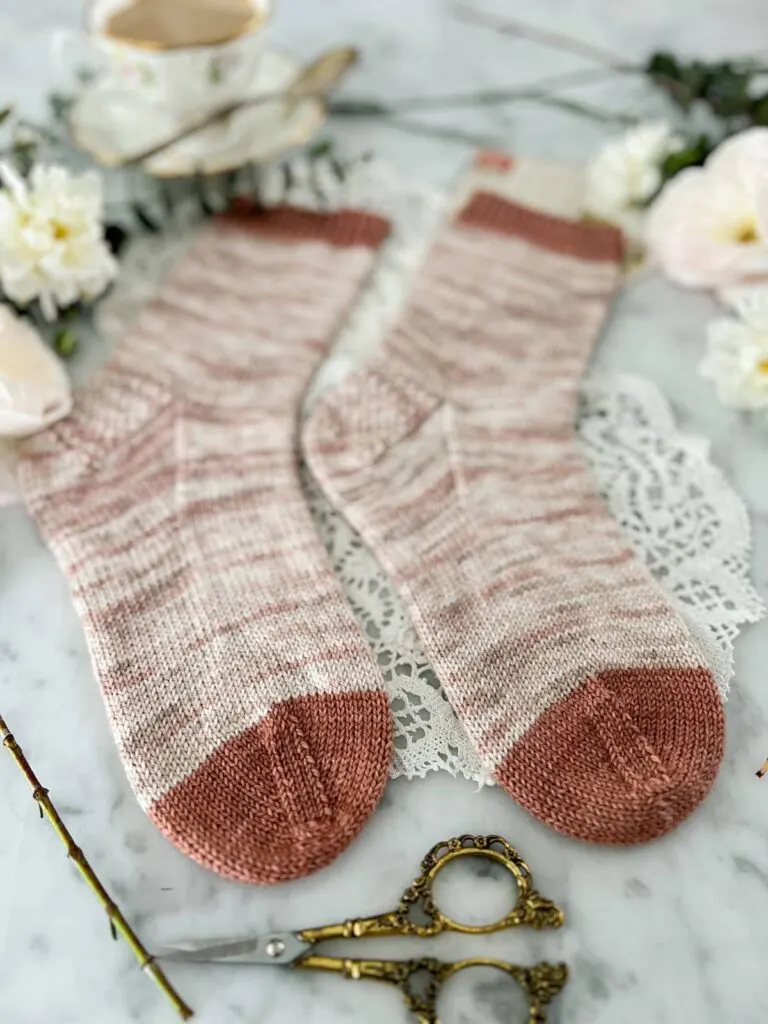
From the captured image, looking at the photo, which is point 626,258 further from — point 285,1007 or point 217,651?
point 285,1007

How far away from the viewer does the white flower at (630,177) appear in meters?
1.14

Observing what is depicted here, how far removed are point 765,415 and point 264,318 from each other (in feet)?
1.73

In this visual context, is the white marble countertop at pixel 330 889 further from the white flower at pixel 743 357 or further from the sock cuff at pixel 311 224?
the sock cuff at pixel 311 224

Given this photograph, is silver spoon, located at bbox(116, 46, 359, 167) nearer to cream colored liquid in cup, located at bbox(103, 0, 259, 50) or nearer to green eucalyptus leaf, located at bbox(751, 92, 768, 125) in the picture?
cream colored liquid in cup, located at bbox(103, 0, 259, 50)

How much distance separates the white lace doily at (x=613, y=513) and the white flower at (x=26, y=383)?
146mm

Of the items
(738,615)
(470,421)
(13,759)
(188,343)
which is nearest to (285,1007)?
(13,759)

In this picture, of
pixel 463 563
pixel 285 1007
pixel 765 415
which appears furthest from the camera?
pixel 765 415

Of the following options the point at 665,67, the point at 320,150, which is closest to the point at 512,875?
the point at 320,150

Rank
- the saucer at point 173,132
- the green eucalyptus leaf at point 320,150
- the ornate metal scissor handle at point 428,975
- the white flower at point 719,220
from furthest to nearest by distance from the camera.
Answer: the green eucalyptus leaf at point 320,150 → the saucer at point 173,132 → the white flower at point 719,220 → the ornate metal scissor handle at point 428,975

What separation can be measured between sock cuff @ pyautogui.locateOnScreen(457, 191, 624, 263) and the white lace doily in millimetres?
73

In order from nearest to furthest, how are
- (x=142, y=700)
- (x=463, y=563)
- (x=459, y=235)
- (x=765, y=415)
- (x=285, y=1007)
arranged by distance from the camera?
(x=285, y=1007) < (x=142, y=700) < (x=463, y=563) < (x=765, y=415) < (x=459, y=235)

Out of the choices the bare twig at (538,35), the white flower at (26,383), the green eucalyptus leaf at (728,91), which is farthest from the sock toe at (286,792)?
the bare twig at (538,35)

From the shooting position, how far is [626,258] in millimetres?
1156

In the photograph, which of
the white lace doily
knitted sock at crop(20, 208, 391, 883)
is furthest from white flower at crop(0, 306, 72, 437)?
the white lace doily
